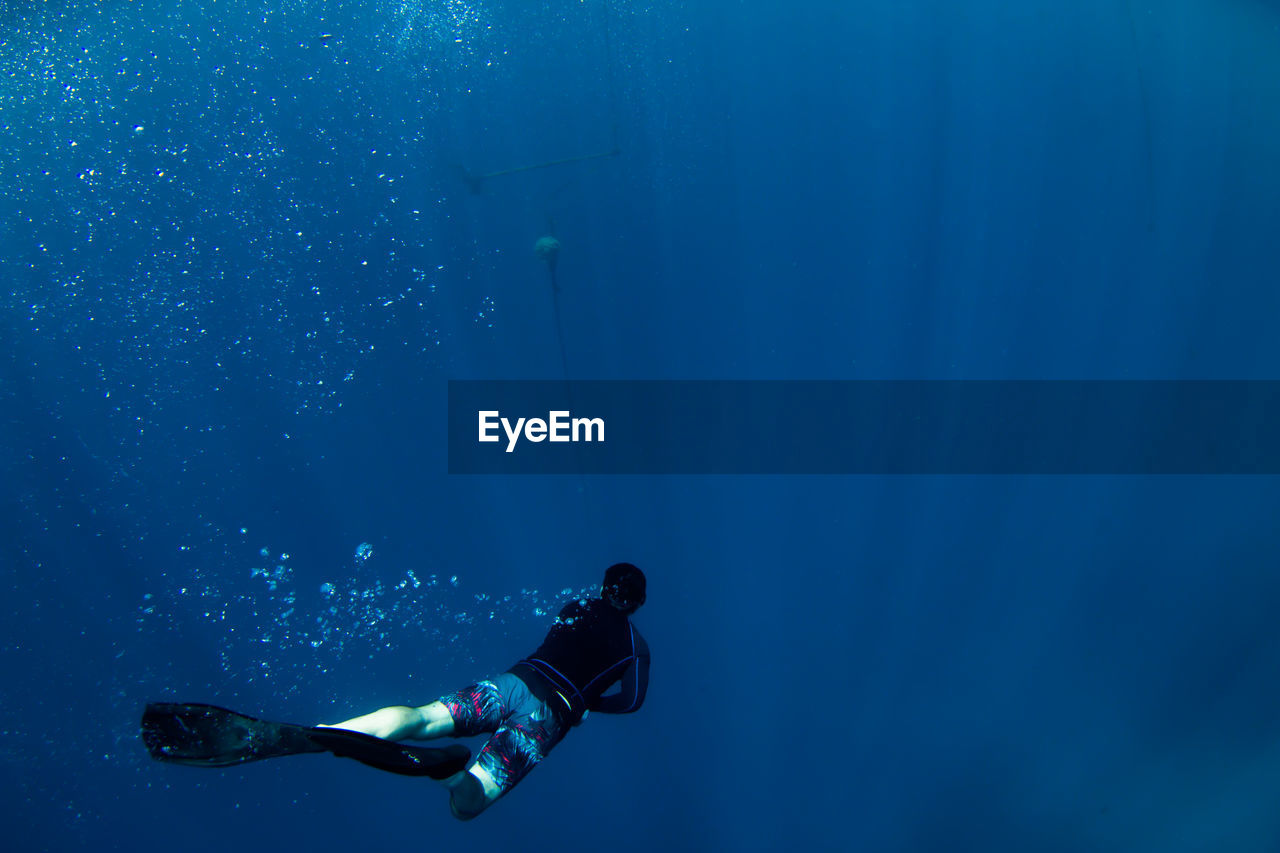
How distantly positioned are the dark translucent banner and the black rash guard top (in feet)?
8.70

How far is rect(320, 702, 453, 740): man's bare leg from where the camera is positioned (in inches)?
94.8

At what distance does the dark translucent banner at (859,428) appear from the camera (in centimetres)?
563

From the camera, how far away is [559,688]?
304cm

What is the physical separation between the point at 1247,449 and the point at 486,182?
9.42m

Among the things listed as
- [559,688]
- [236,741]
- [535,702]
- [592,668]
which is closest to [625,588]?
[592,668]

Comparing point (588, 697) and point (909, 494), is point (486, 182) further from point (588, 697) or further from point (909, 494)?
point (909, 494)

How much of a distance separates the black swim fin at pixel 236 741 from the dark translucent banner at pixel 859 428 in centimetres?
Answer: 331

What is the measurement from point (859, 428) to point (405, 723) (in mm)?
5166

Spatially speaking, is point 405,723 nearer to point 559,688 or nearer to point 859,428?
point 559,688

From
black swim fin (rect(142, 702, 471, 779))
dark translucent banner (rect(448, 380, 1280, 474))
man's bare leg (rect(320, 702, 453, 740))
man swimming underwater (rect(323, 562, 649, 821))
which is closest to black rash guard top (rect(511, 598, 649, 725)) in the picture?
man swimming underwater (rect(323, 562, 649, 821))

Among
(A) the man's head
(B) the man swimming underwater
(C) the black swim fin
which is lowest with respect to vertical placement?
(B) the man swimming underwater

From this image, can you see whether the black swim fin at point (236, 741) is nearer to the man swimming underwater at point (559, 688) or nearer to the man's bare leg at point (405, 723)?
the man's bare leg at point (405, 723)

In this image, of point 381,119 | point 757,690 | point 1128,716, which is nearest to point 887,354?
point 757,690

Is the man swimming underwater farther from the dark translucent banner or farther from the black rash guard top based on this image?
the dark translucent banner
